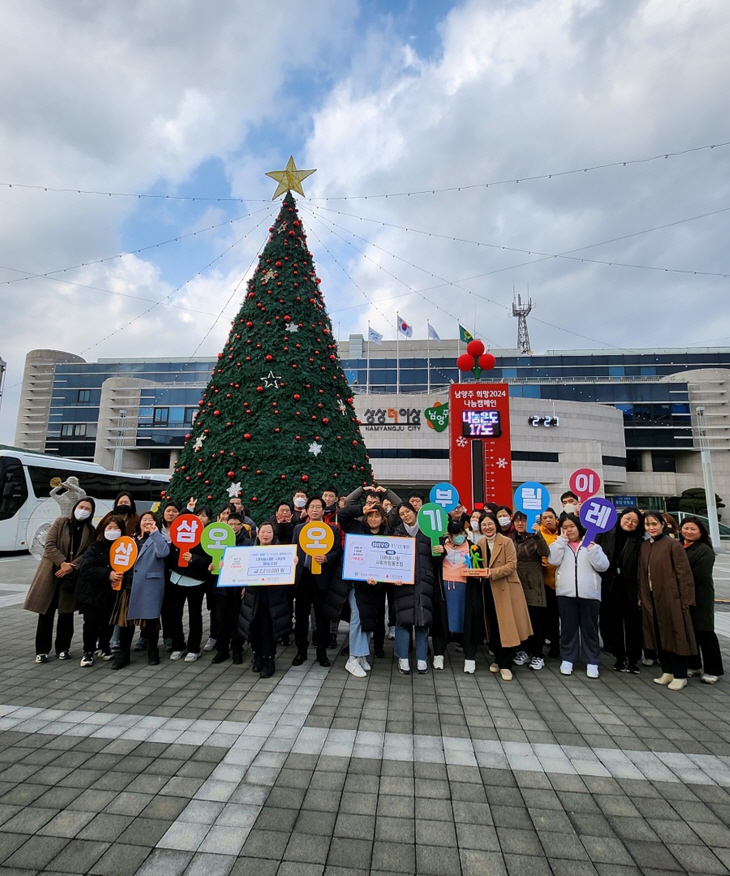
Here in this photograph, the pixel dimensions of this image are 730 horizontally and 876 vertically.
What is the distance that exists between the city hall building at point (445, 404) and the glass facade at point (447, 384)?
137mm

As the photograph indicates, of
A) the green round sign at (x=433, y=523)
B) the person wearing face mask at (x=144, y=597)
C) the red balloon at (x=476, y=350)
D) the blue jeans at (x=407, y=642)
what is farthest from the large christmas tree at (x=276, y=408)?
the red balloon at (x=476, y=350)

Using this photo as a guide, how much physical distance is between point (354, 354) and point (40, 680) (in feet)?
188

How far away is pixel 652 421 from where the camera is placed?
48594 mm

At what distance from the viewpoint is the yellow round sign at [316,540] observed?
5.51 meters

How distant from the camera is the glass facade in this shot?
48528mm

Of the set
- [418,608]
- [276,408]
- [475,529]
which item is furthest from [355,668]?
[276,408]

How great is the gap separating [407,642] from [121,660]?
3.41 meters

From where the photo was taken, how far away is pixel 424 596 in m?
5.44

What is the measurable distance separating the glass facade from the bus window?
135 ft

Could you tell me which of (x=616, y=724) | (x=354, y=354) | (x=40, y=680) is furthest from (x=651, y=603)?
(x=354, y=354)

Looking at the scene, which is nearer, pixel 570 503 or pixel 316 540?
pixel 316 540

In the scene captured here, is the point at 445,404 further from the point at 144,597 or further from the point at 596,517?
the point at 144,597

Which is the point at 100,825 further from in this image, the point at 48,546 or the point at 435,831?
the point at 48,546

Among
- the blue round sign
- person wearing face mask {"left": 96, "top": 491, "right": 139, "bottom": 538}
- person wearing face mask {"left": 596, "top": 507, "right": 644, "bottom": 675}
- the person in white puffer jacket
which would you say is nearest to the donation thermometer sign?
the blue round sign
